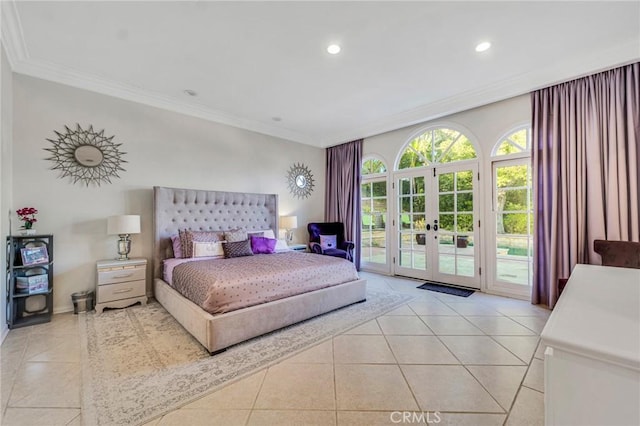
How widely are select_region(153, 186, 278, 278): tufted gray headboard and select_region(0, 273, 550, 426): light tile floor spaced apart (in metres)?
1.37

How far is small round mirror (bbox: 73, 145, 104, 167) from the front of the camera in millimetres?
3387

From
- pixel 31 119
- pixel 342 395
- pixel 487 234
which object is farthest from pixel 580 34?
pixel 31 119

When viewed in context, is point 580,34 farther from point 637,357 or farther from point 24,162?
point 24,162

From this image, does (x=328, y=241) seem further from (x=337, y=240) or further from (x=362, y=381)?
(x=362, y=381)

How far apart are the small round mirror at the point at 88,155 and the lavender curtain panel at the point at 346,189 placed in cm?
413

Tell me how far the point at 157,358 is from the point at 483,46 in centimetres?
430

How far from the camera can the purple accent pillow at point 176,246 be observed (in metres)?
3.73

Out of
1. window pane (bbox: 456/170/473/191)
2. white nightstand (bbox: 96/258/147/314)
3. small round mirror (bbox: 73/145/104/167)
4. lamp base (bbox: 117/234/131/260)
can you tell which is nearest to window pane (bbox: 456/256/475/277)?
window pane (bbox: 456/170/473/191)

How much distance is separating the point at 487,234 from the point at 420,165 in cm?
161

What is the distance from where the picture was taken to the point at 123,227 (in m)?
3.36

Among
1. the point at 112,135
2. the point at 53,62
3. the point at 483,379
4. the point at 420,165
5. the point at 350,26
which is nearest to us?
the point at 483,379

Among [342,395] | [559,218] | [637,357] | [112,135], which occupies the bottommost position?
[342,395]

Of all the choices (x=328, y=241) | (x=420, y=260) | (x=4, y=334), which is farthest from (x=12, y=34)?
(x=420, y=260)

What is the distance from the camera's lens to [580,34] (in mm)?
2611
